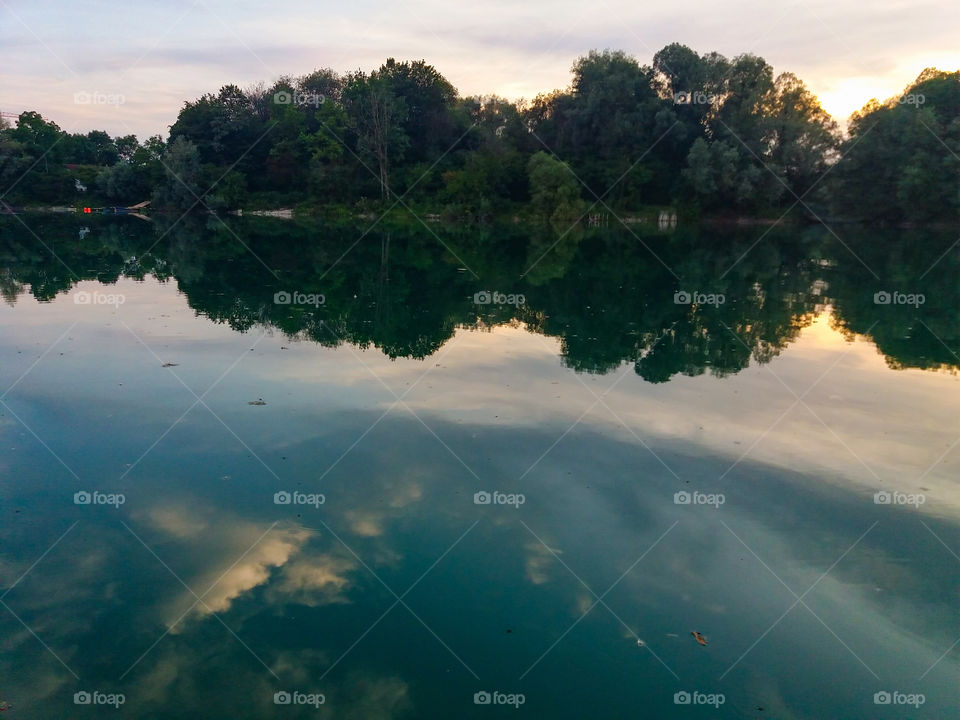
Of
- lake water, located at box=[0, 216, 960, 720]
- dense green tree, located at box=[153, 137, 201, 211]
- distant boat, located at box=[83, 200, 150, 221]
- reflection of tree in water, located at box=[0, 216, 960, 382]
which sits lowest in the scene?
lake water, located at box=[0, 216, 960, 720]

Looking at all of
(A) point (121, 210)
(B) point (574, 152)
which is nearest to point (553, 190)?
(B) point (574, 152)

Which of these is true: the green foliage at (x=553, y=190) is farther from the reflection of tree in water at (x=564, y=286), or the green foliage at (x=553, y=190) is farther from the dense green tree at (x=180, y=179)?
the dense green tree at (x=180, y=179)

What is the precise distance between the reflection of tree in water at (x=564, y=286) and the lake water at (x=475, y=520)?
350mm

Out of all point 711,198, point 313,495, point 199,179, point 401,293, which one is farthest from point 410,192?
point 313,495

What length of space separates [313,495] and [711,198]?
65371 millimetres

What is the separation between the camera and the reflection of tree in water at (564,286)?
16.1m

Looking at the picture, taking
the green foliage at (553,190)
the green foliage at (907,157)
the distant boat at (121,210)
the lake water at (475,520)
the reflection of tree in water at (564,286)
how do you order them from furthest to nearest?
the distant boat at (121,210)
the green foliage at (553,190)
the green foliage at (907,157)
the reflection of tree in water at (564,286)
the lake water at (475,520)

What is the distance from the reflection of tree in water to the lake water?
35 centimetres

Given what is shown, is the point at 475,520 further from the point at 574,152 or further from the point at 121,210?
the point at 121,210

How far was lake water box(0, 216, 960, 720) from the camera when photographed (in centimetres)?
543

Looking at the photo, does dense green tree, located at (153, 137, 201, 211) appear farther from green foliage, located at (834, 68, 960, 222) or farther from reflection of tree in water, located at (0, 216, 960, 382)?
green foliage, located at (834, 68, 960, 222)

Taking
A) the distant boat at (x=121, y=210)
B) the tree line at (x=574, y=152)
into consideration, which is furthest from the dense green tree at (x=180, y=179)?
the distant boat at (x=121, y=210)

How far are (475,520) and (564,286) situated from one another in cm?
1734

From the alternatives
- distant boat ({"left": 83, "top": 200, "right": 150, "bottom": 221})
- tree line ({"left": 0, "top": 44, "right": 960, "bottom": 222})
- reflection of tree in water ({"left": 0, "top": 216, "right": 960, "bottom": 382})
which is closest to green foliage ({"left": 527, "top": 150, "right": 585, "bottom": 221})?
tree line ({"left": 0, "top": 44, "right": 960, "bottom": 222})
